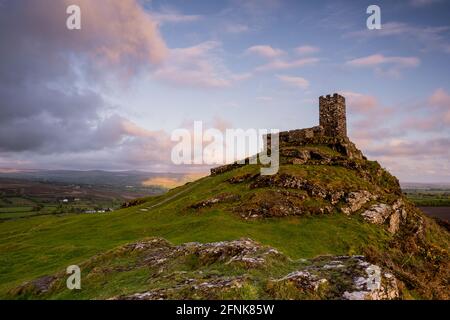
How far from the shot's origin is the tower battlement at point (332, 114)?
70.7 metres

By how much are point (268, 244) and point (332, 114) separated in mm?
45419

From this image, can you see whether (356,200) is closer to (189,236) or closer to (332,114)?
(189,236)

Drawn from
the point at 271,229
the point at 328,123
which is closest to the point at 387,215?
the point at 271,229

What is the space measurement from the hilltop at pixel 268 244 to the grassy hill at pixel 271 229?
0.17 meters

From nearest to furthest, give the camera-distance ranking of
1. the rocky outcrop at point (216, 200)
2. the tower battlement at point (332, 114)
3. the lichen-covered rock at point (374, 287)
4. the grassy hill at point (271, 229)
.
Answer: the lichen-covered rock at point (374, 287) → the grassy hill at point (271, 229) → the rocky outcrop at point (216, 200) → the tower battlement at point (332, 114)

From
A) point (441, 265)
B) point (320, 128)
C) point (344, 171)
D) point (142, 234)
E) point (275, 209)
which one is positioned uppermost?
point (320, 128)

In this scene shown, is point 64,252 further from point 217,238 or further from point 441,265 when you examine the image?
point 441,265

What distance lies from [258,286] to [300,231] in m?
26.6

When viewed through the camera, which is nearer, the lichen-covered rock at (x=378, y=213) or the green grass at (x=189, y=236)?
the green grass at (x=189, y=236)

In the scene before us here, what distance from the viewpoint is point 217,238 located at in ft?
111

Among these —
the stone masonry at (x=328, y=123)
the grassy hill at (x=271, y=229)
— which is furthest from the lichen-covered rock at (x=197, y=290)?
the stone masonry at (x=328, y=123)

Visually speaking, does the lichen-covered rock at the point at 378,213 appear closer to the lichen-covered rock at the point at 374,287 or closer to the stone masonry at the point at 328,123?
the stone masonry at the point at 328,123

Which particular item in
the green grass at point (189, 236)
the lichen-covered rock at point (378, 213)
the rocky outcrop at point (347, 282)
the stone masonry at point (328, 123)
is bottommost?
the green grass at point (189, 236)
